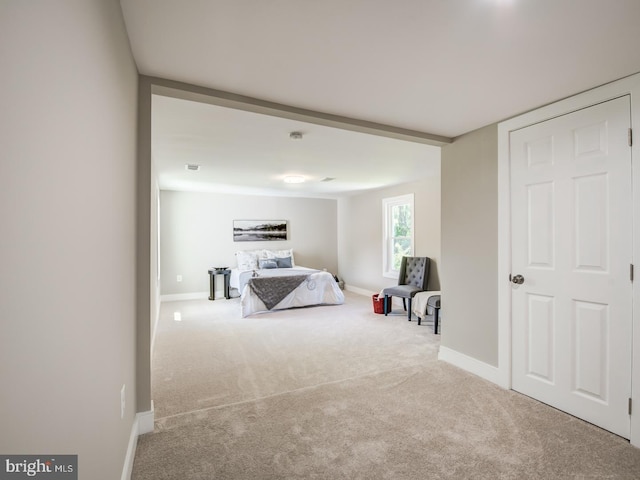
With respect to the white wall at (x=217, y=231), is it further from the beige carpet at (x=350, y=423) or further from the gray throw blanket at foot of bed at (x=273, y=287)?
the beige carpet at (x=350, y=423)

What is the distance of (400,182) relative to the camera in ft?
20.1

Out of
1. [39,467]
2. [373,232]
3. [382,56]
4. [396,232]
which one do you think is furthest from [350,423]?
[373,232]

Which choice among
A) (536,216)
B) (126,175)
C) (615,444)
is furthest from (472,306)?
(126,175)

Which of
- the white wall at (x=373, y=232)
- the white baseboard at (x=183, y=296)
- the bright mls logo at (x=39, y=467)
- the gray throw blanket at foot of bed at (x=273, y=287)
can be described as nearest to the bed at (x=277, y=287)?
the gray throw blanket at foot of bed at (x=273, y=287)

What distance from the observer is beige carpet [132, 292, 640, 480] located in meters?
1.81

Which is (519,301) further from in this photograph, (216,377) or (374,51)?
(216,377)

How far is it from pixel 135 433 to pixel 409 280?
469cm

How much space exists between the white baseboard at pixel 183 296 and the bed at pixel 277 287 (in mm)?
669

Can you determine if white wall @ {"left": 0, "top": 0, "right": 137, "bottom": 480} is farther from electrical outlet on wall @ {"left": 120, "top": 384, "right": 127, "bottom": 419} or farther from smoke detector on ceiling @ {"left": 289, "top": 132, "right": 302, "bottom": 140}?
smoke detector on ceiling @ {"left": 289, "top": 132, "right": 302, "bottom": 140}

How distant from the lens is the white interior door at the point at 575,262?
6.93 ft

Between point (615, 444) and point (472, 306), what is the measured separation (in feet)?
4.28

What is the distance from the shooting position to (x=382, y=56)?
5.98ft

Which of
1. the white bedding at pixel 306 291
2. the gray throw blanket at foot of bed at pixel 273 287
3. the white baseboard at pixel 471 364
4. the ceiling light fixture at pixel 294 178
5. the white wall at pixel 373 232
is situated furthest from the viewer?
the white bedding at pixel 306 291

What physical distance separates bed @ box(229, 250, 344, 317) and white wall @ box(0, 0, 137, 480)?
164 inches
